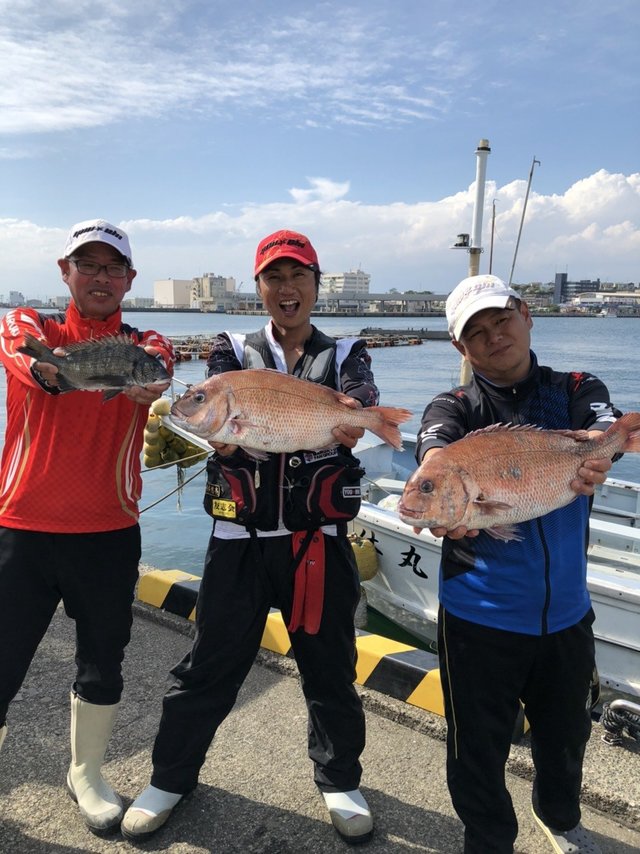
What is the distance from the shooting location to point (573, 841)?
246 cm

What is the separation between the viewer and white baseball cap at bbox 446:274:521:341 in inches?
91.4

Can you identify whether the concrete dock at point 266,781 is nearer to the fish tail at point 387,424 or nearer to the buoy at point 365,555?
the fish tail at point 387,424

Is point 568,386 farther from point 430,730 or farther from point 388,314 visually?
point 388,314

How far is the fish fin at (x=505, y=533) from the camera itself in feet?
7.22

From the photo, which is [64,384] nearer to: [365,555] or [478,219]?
[365,555]

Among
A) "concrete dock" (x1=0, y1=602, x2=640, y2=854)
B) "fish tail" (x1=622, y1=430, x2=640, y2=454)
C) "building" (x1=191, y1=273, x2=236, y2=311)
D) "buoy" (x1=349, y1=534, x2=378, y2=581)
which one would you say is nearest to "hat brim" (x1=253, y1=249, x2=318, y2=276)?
"fish tail" (x1=622, y1=430, x2=640, y2=454)

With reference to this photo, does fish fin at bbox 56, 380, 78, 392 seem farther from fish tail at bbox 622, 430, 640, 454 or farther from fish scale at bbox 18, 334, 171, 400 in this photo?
fish tail at bbox 622, 430, 640, 454

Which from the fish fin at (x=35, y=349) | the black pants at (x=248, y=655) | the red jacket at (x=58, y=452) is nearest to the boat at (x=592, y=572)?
the black pants at (x=248, y=655)

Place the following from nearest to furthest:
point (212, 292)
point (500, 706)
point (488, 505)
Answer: point (488, 505) → point (500, 706) → point (212, 292)

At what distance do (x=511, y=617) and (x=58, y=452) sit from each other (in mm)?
1970

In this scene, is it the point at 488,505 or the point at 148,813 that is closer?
the point at 488,505

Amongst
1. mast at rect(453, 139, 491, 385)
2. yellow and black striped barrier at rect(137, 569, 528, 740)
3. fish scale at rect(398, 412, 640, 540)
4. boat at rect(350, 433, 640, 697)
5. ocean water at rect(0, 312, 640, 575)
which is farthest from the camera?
ocean water at rect(0, 312, 640, 575)

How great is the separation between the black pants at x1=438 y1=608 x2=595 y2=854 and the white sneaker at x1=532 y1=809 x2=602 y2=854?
0.31 metres

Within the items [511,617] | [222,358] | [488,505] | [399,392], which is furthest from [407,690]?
[399,392]
